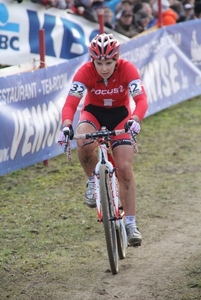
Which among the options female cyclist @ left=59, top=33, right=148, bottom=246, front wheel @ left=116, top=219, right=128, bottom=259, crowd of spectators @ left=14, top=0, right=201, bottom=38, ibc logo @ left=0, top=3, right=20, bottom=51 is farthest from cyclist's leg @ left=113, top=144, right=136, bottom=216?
crowd of spectators @ left=14, top=0, right=201, bottom=38

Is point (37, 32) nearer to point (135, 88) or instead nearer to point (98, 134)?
point (135, 88)

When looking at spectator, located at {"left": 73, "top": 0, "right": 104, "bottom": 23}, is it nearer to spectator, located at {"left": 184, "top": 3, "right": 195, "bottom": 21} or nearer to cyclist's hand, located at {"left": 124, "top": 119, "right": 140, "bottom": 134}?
spectator, located at {"left": 184, "top": 3, "right": 195, "bottom": 21}

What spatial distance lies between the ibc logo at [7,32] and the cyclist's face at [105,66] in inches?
194

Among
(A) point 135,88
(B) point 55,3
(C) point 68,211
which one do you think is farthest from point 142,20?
(A) point 135,88

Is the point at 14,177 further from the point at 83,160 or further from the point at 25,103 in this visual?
the point at 83,160

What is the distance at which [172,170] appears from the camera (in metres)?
9.88

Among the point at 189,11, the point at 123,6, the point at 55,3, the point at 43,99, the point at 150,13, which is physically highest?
the point at 189,11

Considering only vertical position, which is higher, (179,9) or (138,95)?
(179,9)

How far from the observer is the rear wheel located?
5.91m

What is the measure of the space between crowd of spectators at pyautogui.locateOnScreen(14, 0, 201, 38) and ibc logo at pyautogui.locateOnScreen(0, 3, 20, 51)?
396 millimetres

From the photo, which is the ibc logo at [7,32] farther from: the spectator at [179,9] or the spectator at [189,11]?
the spectator at [189,11]

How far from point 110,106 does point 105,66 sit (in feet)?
1.59

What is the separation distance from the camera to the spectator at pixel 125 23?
13571 millimetres

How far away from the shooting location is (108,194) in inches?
240
